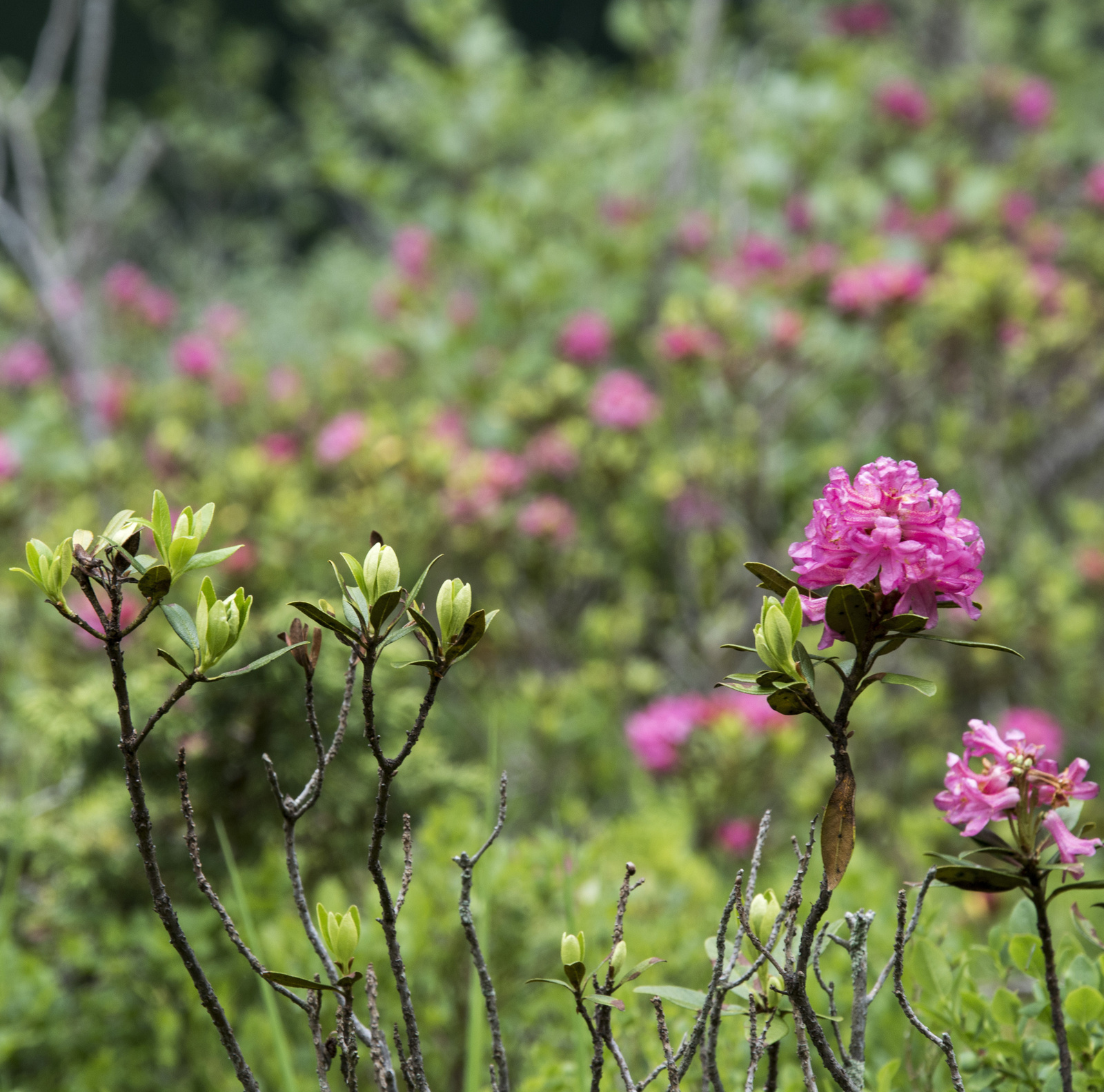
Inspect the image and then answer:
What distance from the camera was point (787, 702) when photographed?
0.70 m

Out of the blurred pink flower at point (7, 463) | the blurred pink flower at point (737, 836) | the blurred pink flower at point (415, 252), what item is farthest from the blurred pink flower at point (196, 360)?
the blurred pink flower at point (737, 836)

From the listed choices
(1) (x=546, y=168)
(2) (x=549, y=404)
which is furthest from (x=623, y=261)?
(2) (x=549, y=404)

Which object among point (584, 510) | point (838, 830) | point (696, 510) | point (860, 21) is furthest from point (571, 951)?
point (860, 21)

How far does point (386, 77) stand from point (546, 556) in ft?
21.3

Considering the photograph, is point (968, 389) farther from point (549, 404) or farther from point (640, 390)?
point (549, 404)

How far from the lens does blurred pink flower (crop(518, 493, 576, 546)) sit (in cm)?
283

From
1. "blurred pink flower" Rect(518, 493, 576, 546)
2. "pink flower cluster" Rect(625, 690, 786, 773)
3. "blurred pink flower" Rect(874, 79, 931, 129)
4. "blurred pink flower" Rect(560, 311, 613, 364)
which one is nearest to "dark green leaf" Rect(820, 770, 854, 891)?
"pink flower cluster" Rect(625, 690, 786, 773)

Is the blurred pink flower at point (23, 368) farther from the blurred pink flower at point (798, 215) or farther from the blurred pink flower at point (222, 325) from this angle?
the blurred pink flower at point (798, 215)

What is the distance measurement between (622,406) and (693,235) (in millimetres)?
1277

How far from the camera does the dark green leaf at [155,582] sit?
2.22 ft

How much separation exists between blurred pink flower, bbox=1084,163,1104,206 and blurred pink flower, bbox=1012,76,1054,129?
2.42 ft

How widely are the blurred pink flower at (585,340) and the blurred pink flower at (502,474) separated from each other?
71 cm

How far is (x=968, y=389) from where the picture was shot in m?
3.84

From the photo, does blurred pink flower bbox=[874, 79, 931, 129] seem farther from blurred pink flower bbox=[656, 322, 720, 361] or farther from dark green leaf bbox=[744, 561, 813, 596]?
dark green leaf bbox=[744, 561, 813, 596]
